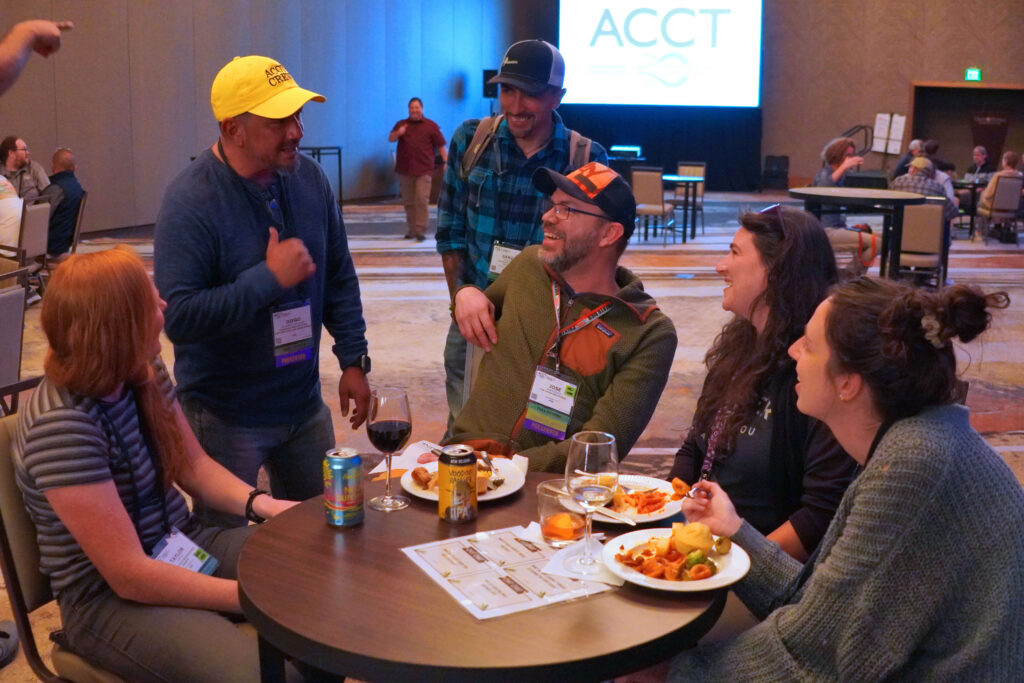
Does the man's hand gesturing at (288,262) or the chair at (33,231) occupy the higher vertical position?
the man's hand gesturing at (288,262)

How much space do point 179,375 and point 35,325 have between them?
5.55 m

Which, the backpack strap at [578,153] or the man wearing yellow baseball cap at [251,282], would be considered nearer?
the man wearing yellow baseball cap at [251,282]

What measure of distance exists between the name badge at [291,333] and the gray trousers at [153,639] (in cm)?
85

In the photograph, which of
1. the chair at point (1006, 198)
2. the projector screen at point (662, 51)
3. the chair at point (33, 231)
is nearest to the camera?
the chair at point (33, 231)

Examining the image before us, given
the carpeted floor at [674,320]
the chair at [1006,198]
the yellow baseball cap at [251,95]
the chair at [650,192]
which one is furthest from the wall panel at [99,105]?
the chair at [1006,198]

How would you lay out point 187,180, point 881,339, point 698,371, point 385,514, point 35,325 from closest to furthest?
point 881,339 < point 385,514 < point 187,180 < point 698,371 < point 35,325

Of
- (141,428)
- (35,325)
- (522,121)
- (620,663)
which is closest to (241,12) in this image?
(35,325)

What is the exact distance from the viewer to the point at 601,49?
1991 centimetres

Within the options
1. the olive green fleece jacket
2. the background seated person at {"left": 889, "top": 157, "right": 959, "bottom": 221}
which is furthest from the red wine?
the background seated person at {"left": 889, "top": 157, "right": 959, "bottom": 221}

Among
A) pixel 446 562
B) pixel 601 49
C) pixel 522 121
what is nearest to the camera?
pixel 446 562

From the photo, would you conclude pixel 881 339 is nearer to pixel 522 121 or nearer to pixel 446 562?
pixel 446 562

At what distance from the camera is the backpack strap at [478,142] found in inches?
139

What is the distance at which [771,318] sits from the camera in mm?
2379

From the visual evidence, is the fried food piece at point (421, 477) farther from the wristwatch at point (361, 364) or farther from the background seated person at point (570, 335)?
the wristwatch at point (361, 364)
